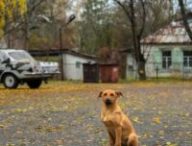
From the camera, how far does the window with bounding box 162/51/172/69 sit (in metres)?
66.0

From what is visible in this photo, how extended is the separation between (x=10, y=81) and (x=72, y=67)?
26.8 m

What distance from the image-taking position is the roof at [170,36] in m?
60.3

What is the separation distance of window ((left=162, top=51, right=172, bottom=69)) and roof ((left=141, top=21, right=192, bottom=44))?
1.38 m

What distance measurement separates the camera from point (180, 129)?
Answer: 13836mm

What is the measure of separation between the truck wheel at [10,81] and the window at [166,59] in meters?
33.5

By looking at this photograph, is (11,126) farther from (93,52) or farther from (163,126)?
(93,52)

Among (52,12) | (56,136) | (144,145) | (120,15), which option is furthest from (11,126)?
(52,12)

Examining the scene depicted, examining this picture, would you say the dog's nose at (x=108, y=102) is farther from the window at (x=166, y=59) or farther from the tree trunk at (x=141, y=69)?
the window at (x=166, y=59)

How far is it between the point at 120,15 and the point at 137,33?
15768 millimetres

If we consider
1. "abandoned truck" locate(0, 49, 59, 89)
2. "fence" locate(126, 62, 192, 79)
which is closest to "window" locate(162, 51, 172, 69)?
"fence" locate(126, 62, 192, 79)

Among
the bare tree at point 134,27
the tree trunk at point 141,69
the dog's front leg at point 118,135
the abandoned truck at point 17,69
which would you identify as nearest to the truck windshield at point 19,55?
the abandoned truck at point 17,69

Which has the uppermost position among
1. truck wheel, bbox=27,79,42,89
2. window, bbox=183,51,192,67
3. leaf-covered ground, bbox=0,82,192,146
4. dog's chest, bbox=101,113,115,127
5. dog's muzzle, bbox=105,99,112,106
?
window, bbox=183,51,192,67

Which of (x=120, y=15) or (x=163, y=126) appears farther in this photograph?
(x=120, y=15)

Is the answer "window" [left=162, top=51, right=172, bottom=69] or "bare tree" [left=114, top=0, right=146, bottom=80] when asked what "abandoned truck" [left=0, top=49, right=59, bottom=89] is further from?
"window" [left=162, top=51, right=172, bottom=69]
